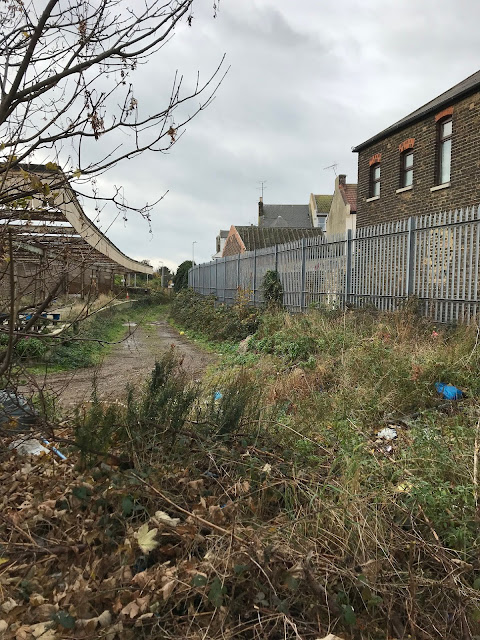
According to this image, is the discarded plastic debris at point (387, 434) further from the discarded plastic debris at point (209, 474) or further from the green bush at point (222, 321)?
the green bush at point (222, 321)

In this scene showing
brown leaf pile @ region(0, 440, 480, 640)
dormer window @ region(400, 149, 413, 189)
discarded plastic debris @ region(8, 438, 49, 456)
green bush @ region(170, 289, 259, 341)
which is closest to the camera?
brown leaf pile @ region(0, 440, 480, 640)

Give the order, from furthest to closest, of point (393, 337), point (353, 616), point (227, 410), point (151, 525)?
point (393, 337)
point (227, 410)
point (151, 525)
point (353, 616)

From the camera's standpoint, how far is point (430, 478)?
10.1ft

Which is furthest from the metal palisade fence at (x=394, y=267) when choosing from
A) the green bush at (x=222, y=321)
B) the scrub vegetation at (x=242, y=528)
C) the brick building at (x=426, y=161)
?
the brick building at (x=426, y=161)

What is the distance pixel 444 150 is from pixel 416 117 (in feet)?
4.91

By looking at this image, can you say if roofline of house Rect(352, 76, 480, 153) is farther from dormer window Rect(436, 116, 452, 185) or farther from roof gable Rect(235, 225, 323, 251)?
roof gable Rect(235, 225, 323, 251)

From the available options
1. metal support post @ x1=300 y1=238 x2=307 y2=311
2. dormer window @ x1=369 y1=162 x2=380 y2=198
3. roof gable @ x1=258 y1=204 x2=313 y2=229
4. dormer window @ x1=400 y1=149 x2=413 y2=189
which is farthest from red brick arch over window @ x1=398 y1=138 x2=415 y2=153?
roof gable @ x1=258 y1=204 x2=313 y2=229

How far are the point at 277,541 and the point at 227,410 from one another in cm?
136

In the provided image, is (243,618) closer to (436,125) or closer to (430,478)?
(430,478)

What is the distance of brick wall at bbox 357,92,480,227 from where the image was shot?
1353 centimetres

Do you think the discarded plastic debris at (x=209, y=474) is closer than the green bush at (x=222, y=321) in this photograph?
Yes

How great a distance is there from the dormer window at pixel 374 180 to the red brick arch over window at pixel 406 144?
182 centimetres

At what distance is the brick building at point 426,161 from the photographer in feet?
44.7

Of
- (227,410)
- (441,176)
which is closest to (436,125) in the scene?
(441,176)
